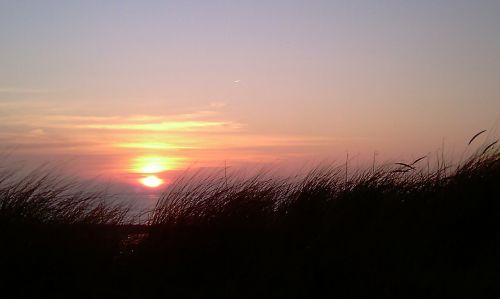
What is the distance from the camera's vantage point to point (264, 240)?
583cm

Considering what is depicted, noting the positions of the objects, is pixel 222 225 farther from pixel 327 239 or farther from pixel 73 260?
pixel 73 260

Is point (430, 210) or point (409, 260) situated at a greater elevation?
point (430, 210)

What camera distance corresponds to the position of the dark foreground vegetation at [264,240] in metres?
5.09

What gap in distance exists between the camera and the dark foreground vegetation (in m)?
5.09

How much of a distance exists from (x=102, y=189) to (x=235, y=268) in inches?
89.2

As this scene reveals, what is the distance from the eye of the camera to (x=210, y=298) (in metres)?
5.04

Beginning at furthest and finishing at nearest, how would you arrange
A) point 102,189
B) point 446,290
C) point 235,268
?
point 102,189 < point 235,268 < point 446,290

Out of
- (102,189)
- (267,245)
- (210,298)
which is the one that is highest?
(102,189)

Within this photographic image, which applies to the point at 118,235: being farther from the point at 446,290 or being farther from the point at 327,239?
the point at 446,290

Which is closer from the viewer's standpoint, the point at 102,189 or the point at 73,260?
the point at 73,260

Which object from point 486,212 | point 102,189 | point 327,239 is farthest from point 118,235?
point 486,212

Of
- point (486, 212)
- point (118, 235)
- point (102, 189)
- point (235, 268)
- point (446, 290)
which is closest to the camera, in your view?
point (446, 290)

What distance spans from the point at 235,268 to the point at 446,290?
71.5 inches

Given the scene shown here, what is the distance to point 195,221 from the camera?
6.05 m
